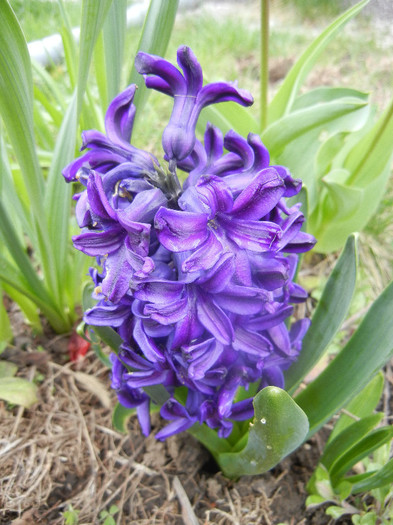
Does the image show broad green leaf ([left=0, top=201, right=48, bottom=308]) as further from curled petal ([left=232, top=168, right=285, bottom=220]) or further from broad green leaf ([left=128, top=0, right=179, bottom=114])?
curled petal ([left=232, top=168, right=285, bottom=220])

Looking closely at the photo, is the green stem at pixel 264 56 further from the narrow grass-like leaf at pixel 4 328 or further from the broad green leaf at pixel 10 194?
the narrow grass-like leaf at pixel 4 328

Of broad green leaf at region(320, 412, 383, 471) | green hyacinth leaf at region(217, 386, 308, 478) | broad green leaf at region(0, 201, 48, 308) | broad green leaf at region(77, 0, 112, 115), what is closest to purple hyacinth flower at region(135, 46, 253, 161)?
broad green leaf at region(77, 0, 112, 115)

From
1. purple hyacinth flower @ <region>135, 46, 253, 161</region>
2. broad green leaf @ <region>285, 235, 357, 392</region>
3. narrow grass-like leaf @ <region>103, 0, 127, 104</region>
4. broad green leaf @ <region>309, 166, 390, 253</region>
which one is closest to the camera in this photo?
purple hyacinth flower @ <region>135, 46, 253, 161</region>

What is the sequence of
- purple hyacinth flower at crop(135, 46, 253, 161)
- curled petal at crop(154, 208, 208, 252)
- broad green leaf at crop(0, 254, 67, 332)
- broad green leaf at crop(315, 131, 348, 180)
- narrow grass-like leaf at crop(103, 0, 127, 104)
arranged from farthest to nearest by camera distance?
1. broad green leaf at crop(315, 131, 348, 180)
2. broad green leaf at crop(0, 254, 67, 332)
3. narrow grass-like leaf at crop(103, 0, 127, 104)
4. purple hyacinth flower at crop(135, 46, 253, 161)
5. curled petal at crop(154, 208, 208, 252)

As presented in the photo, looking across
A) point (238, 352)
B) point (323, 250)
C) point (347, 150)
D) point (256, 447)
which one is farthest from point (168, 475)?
point (347, 150)

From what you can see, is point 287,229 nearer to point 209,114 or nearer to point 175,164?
point 175,164

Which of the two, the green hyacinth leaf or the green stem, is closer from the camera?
the green hyacinth leaf
